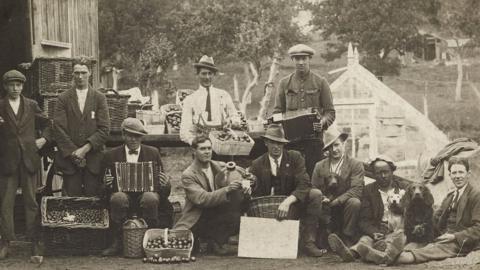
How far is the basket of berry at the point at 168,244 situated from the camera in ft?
26.0

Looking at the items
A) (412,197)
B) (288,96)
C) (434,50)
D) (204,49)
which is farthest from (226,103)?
(434,50)

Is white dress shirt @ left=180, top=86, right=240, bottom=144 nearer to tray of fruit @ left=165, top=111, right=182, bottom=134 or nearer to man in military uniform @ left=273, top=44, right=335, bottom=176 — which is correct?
man in military uniform @ left=273, top=44, right=335, bottom=176

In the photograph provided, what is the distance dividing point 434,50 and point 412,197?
29.6 m

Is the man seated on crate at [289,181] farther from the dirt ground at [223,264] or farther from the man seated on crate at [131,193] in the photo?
the man seated on crate at [131,193]

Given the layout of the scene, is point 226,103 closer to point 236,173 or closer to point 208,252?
point 236,173

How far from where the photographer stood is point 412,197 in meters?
8.03

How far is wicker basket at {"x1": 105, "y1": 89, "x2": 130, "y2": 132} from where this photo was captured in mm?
9766

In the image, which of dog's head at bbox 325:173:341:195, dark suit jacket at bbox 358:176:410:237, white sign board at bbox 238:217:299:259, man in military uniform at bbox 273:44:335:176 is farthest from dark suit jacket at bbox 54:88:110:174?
dark suit jacket at bbox 358:176:410:237

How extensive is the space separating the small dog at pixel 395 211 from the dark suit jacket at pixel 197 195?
1817 mm

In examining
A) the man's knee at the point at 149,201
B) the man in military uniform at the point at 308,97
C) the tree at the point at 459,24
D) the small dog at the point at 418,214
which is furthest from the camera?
the tree at the point at 459,24

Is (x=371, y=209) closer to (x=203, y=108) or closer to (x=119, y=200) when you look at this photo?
(x=203, y=108)

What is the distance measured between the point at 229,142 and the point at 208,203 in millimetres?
988

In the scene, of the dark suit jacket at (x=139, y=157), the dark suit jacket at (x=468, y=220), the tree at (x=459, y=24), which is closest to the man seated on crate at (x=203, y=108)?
the dark suit jacket at (x=139, y=157)

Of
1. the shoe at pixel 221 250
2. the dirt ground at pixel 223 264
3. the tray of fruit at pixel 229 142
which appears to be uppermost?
the tray of fruit at pixel 229 142
